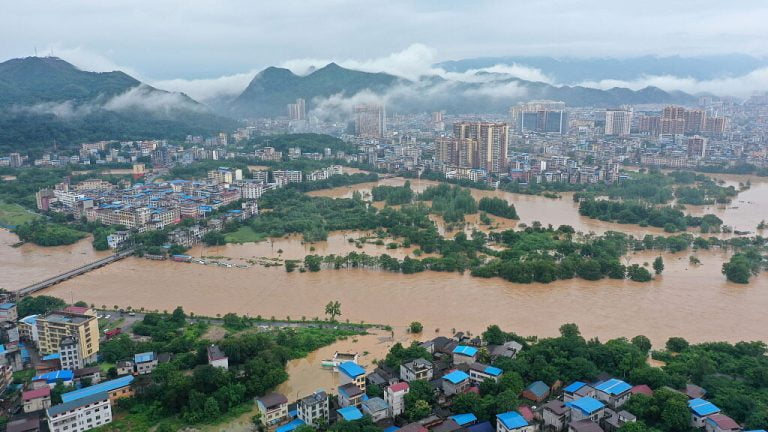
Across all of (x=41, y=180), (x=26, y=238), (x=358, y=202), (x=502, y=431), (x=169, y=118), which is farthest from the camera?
(x=169, y=118)

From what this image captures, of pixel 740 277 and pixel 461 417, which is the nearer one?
pixel 461 417

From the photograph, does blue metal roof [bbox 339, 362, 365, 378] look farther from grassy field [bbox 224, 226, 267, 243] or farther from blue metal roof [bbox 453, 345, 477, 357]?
grassy field [bbox 224, 226, 267, 243]

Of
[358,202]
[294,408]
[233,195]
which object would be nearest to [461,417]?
[294,408]

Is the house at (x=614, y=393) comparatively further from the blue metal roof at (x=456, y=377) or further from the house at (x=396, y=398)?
the house at (x=396, y=398)

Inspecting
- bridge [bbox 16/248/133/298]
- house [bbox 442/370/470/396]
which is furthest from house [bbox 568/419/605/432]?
bridge [bbox 16/248/133/298]

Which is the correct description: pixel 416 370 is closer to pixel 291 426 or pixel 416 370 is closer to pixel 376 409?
pixel 376 409

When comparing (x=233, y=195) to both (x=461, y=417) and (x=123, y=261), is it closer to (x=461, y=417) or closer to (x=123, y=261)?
(x=123, y=261)
